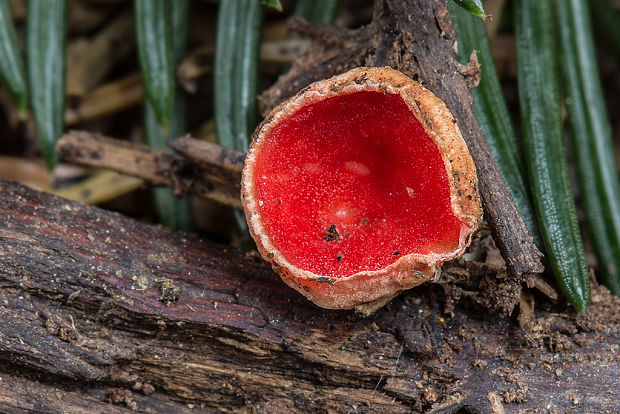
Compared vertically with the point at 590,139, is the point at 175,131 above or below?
below

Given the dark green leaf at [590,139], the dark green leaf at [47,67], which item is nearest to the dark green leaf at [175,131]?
the dark green leaf at [47,67]

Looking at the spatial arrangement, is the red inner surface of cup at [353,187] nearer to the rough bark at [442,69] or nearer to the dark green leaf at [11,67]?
the rough bark at [442,69]

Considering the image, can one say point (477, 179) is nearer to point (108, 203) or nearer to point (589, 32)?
point (589, 32)

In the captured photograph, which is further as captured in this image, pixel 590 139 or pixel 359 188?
pixel 590 139

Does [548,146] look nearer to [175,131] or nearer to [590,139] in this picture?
[590,139]

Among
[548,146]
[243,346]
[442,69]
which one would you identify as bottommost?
[243,346]

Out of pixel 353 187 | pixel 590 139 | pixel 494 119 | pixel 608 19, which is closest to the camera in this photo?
pixel 353 187

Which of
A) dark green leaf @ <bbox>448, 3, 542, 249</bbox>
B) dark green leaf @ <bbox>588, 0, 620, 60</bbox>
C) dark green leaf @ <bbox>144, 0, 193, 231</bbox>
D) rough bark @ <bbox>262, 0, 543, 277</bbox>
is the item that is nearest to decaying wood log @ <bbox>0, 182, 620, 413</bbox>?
rough bark @ <bbox>262, 0, 543, 277</bbox>

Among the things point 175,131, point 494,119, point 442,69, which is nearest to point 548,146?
point 494,119

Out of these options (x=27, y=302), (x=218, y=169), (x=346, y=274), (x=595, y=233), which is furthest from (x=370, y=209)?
(x=27, y=302)
